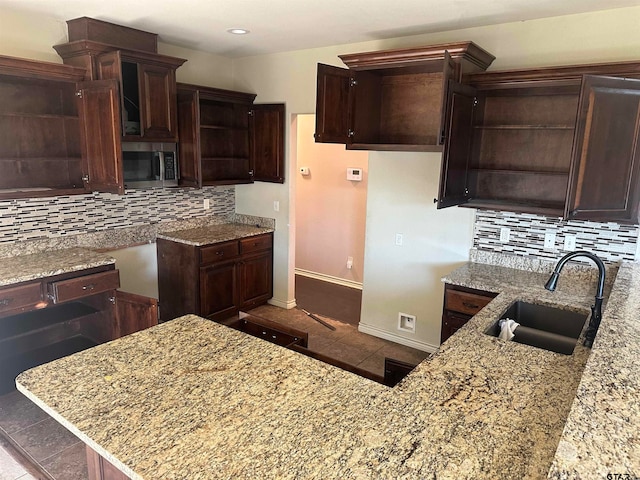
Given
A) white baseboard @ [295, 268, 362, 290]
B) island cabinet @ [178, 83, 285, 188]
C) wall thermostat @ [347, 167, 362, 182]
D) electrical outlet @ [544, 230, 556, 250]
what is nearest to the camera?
electrical outlet @ [544, 230, 556, 250]

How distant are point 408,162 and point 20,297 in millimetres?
2972

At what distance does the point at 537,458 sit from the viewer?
1.18 metres

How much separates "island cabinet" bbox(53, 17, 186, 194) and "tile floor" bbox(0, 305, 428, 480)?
5.23ft

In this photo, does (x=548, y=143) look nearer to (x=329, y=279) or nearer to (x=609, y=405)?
(x=609, y=405)

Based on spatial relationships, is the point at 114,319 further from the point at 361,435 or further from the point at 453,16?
the point at 453,16

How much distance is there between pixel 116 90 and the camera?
3121 mm

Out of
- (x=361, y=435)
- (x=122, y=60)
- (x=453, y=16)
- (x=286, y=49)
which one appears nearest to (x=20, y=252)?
(x=122, y=60)

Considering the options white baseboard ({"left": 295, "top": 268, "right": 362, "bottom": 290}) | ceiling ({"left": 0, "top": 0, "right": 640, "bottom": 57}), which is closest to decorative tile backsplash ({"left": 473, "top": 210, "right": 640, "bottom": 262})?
ceiling ({"left": 0, "top": 0, "right": 640, "bottom": 57})

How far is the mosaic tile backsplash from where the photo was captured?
3.35 m

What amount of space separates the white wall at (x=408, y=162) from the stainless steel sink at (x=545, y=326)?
0.97 m

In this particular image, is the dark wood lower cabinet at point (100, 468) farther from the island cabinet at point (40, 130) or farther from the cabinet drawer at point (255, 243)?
the cabinet drawer at point (255, 243)

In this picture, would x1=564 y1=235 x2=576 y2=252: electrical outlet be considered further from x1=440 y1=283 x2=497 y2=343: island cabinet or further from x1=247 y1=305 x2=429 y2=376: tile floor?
x1=247 y1=305 x2=429 y2=376: tile floor

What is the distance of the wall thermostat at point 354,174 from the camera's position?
5.40m

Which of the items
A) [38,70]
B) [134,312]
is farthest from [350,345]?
[38,70]
